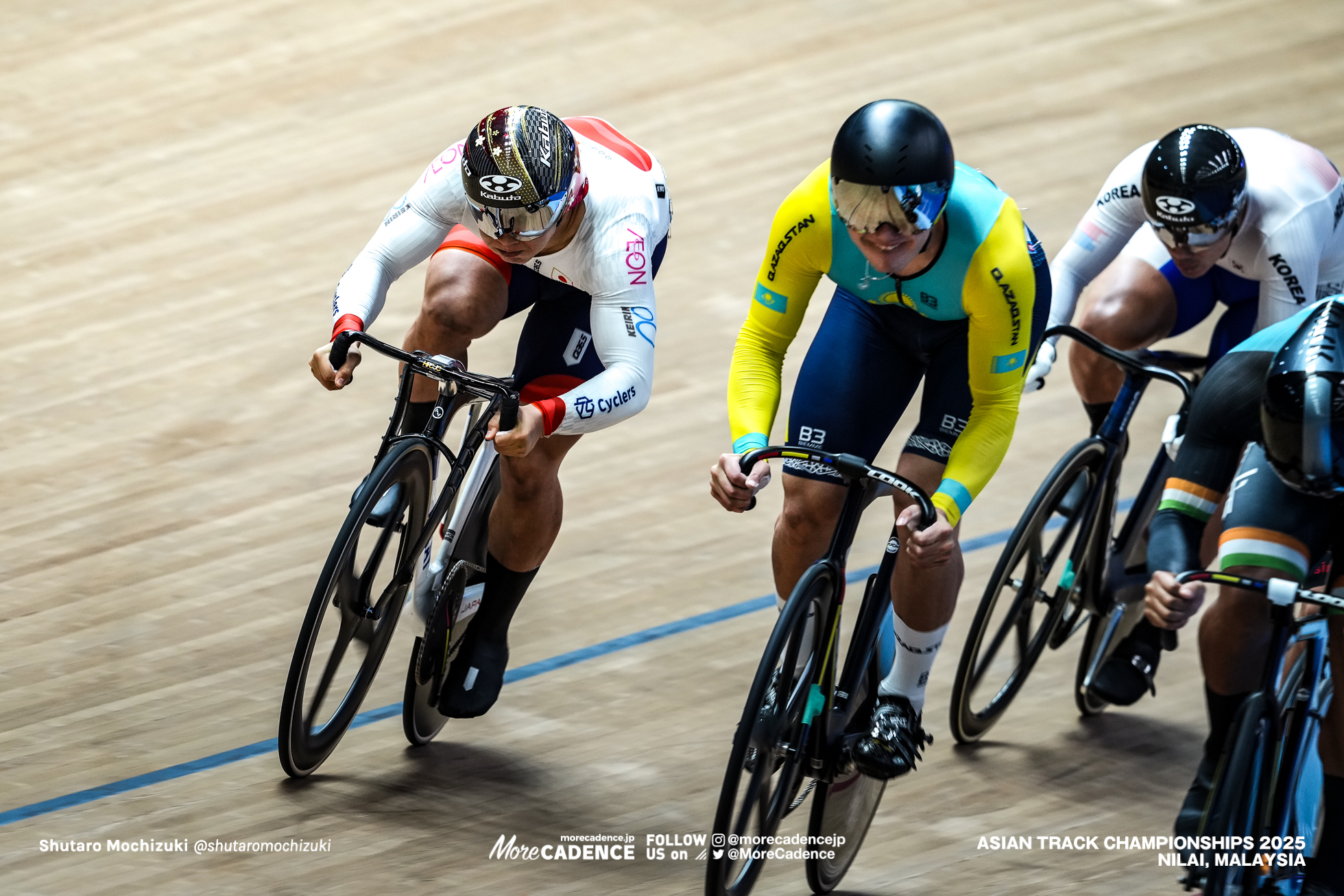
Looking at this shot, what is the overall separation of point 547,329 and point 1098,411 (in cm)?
147

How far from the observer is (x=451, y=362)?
3.18m

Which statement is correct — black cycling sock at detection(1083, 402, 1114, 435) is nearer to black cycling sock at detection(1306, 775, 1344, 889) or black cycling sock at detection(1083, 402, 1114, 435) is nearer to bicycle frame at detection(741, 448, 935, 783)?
bicycle frame at detection(741, 448, 935, 783)

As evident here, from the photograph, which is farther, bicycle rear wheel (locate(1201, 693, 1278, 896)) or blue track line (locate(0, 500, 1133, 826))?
blue track line (locate(0, 500, 1133, 826))

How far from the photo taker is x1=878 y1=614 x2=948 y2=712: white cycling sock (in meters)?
3.16

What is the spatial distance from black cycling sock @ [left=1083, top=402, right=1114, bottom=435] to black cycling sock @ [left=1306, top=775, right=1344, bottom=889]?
1.34 m

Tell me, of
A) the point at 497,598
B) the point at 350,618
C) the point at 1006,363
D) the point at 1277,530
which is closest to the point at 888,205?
the point at 1006,363

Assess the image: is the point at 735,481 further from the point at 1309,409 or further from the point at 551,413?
the point at 1309,409

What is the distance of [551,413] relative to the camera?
9.97 feet

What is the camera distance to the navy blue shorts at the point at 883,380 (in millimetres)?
3066

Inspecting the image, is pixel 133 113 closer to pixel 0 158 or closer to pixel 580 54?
pixel 0 158

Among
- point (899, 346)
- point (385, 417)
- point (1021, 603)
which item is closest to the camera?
point (899, 346)

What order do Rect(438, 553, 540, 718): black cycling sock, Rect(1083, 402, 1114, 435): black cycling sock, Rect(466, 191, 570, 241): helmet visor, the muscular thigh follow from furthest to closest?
Rect(1083, 402, 1114, 435): black cycling sock, Rect(438, 553, 540, 718): black cycling sock, Rect(466, 191, 570, 241): helmet visor, the muscular thigh

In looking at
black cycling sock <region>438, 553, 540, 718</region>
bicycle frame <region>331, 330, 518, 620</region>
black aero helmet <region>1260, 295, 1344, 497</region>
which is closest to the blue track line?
black cycling sock <region>438, 553, 540, 718</region>

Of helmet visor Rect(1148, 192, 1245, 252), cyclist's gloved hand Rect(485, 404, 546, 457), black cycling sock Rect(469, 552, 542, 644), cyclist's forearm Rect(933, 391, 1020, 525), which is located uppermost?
helmet visor Rect(1148, 192, 1245, 252)
